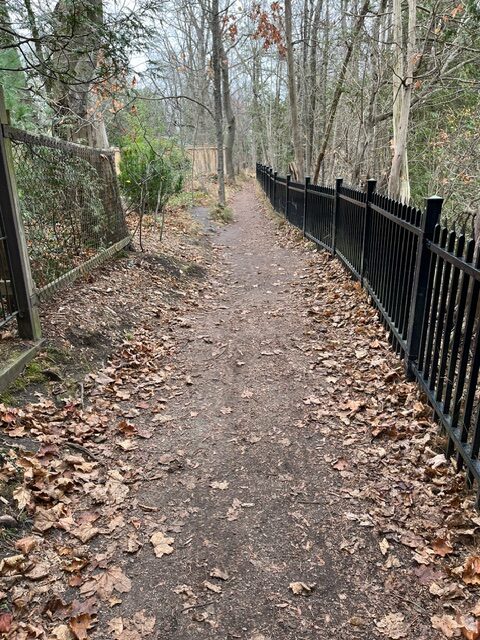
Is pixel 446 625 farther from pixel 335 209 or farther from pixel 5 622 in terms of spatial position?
pixel 335 209

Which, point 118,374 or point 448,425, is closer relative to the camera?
point 448,425

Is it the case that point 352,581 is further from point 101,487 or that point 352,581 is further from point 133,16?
point 133,16

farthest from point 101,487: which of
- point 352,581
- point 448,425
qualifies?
point 448,425

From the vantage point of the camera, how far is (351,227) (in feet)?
26.3

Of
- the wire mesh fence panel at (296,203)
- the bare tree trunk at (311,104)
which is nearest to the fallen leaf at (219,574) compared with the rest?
the wire mesh fence panel at (296,203)

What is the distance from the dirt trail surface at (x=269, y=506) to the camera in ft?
8.18

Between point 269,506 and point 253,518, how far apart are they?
16 cm

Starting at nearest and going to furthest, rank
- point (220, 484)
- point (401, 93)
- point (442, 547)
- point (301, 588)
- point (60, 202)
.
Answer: point (301, 588) → point (442, 547) → point (220, 484) → point (60, 202) → point (401, 93)


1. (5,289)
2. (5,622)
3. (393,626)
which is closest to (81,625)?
(5,622)

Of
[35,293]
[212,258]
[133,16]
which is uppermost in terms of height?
[133,16]

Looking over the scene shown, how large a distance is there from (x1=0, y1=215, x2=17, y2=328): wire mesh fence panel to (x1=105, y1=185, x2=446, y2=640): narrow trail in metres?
1.66

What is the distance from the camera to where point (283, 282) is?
9.05m

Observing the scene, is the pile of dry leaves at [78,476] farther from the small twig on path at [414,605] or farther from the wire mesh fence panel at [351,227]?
the wire mesh fence panel at [351,227]

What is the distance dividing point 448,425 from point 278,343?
9.34 feet
